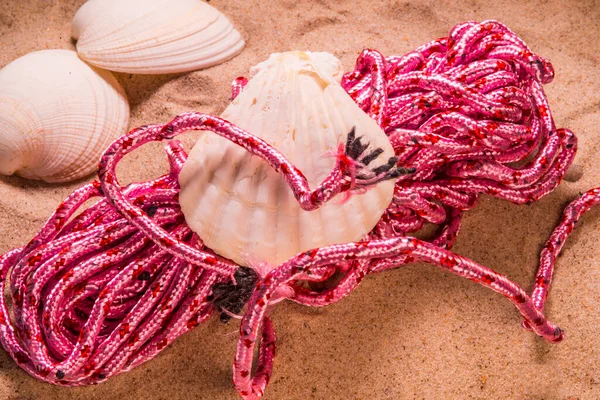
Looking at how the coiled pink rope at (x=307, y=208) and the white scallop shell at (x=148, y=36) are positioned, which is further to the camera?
the white scallop shell at (x=148, y=36)

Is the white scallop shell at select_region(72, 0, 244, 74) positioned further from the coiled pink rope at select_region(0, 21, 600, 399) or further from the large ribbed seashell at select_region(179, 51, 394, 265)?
the large ribbed seashell at select_region(179, 51, 394, 265)

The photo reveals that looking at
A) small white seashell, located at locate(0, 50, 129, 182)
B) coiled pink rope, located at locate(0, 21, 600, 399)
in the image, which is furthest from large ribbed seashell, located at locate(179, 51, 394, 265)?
small white seashell, located at locate(0, 50, 129, 182)

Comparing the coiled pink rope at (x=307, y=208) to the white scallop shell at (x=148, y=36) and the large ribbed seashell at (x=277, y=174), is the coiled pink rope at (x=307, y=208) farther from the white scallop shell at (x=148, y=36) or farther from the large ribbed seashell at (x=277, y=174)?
the white scallop shell at (x=148, y=36)

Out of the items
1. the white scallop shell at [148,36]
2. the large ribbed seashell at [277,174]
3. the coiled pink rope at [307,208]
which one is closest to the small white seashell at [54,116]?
the white scallop shell at [148,36]

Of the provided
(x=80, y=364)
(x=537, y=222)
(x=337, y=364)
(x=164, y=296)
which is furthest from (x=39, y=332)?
(x=537, y=222)

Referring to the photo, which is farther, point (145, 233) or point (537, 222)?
point (537, 222)

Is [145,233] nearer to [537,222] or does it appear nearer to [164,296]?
[164,296]
